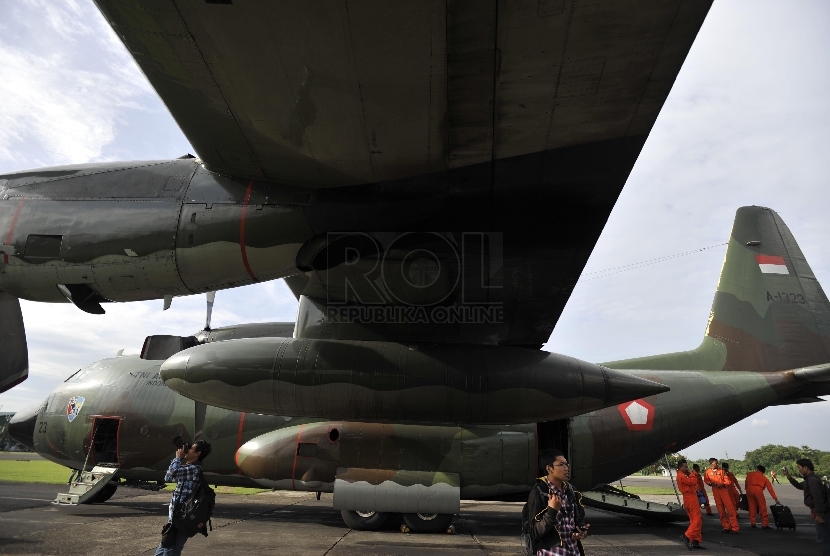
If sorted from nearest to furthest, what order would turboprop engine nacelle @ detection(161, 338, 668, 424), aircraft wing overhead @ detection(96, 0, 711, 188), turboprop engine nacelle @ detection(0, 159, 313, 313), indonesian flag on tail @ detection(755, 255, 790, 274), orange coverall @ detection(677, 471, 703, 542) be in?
aircraft wing overhead @ detection(96, 0, 711, 188)
turboprop engine nacelle @ detection(0, 159, 313, 313)
turboprop engine nacelle @ detection(161, 338, 668, 424)
orange coverall @ detection(677, 471, 703, 542)
indonesian flag on tail @ detection(755, 255, 790, 274)

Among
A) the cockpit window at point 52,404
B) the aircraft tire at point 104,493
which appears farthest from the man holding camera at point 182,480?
the cockpit window at point 52,404

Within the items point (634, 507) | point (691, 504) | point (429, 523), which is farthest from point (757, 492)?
point (429, 523)

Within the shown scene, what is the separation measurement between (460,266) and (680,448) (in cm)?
821

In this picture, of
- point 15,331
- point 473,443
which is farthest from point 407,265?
point 473,443

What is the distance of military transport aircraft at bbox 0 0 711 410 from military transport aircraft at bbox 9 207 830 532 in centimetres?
325

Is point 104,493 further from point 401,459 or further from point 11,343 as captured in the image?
point 11,343

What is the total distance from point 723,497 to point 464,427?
232 inches

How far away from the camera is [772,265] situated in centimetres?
1229

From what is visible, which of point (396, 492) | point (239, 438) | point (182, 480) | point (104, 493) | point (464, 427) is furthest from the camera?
point (104, 493)

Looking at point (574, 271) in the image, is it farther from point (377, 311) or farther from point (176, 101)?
point (176, 101)

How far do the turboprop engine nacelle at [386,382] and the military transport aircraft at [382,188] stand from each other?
0.09ft

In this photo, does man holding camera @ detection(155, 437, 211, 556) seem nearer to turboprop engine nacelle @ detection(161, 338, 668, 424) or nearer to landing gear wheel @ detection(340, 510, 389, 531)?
turboprop engine nacelle @ detection(161, 338, 668, 424)

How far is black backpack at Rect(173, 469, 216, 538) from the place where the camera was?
14.9 feet

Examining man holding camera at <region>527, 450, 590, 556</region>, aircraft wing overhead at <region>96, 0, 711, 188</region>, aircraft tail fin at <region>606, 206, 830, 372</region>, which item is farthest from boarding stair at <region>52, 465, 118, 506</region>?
aircraft tail fin at <region>606, 206, 830, 372</region>
